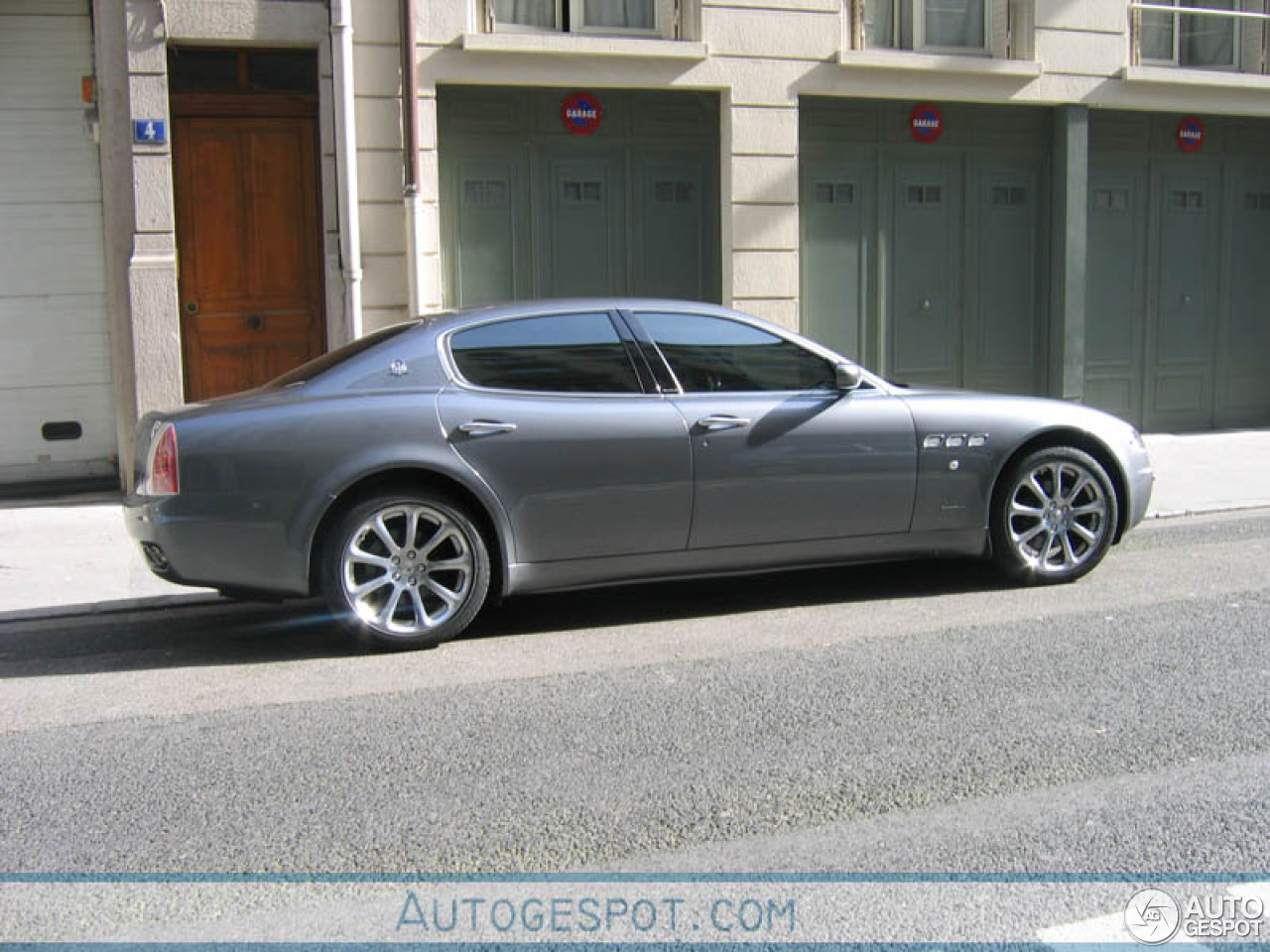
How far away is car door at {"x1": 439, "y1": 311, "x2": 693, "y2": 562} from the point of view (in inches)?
233

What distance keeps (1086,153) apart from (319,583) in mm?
10097

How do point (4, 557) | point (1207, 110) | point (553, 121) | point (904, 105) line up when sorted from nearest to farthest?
point (4, 557) → point (553, 121) → point (904, 105) → point (1207, 110)

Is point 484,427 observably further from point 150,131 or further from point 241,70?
point 241,70

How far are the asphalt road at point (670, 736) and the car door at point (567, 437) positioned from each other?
0.53 metres

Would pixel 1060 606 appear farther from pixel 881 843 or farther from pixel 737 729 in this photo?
pixel 881 843

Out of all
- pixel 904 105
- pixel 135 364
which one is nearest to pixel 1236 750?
pixel 135 364

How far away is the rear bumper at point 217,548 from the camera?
5.61 metres

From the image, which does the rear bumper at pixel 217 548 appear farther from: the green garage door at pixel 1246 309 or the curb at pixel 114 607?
the green garage door at pixel 1246 309

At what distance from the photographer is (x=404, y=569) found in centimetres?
581

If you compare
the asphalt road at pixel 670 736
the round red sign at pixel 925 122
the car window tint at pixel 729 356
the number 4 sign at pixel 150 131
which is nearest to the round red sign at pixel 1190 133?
the round red sign at pixel 925 122

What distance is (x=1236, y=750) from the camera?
172 inches

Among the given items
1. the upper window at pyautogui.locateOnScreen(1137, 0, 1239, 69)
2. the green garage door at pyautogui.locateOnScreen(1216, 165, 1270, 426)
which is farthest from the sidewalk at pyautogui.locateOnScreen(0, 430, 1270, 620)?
the upper window at pyautogui.locateOnScreen(1137, 0, 1239, 69)

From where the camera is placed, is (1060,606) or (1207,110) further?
(1207,110)

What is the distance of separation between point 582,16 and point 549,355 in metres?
6.28
